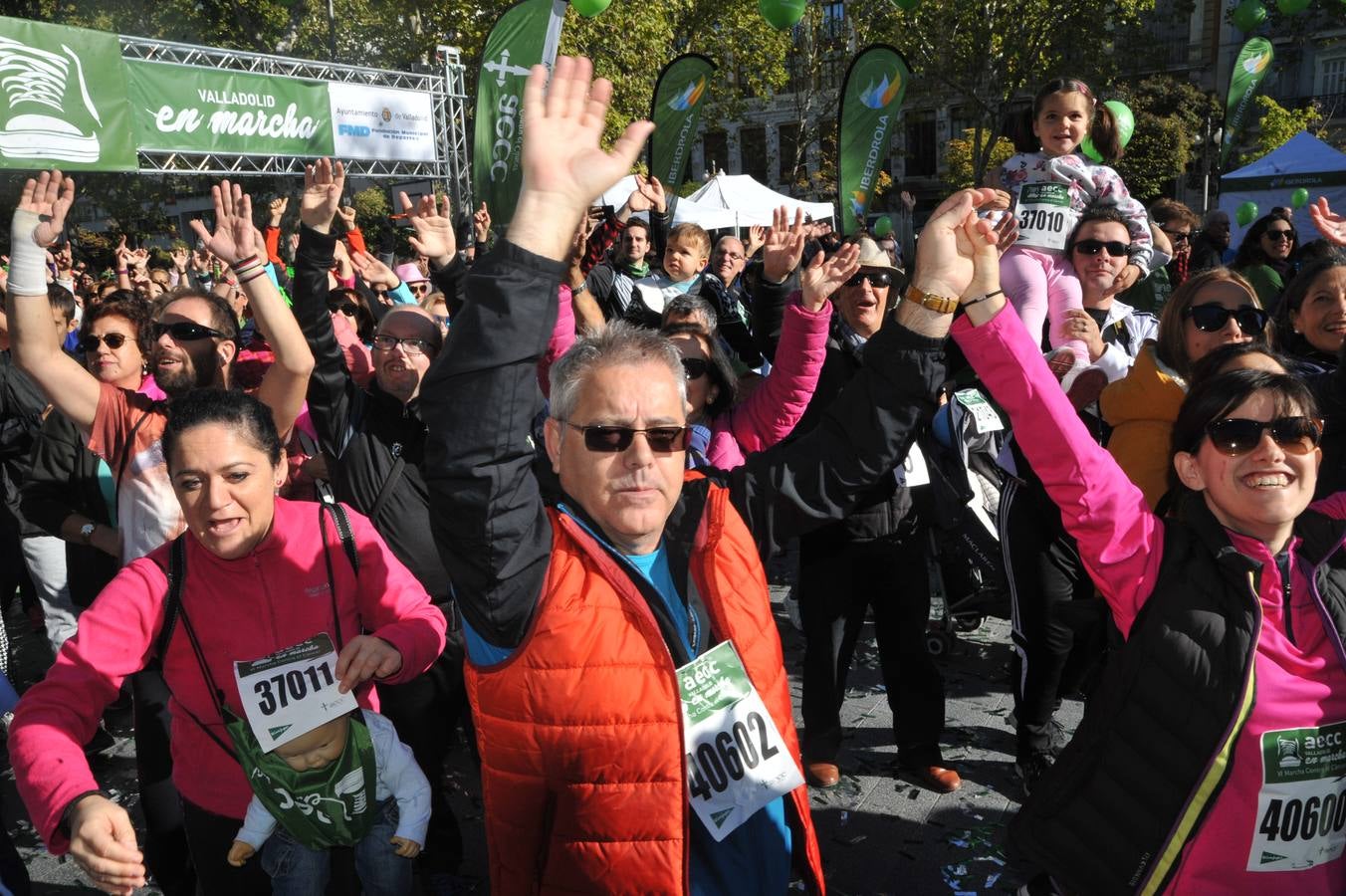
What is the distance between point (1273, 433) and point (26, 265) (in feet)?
12.3

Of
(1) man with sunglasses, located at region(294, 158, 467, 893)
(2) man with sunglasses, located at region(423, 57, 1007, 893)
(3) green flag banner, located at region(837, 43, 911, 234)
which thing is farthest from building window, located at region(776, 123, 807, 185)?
(2) man with sunglasses, located at region(423, 57, 1007, 893)

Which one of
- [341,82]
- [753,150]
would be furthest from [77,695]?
[753,150]

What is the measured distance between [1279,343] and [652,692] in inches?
131

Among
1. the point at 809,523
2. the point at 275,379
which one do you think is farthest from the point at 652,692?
the point at 275,379

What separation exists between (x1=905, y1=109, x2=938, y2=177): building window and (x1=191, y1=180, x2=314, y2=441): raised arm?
147 feet

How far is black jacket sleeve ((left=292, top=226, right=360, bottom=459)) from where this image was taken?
3.44 metres

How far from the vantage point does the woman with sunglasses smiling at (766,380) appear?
3.39 m

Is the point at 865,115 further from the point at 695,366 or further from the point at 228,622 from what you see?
the point at 228,622

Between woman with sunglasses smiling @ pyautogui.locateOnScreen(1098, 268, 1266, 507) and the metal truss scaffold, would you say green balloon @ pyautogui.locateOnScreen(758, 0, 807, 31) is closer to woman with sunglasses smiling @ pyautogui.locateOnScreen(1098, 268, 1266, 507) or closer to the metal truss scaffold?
woman with sunglasses smiling @ pyautogui.locateOnScreen(1098, 268, 1266, 507)

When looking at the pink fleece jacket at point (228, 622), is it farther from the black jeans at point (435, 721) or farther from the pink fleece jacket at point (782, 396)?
the pink fleece jacket at point (782, 396)

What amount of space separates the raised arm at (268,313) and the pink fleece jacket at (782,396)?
1.36m

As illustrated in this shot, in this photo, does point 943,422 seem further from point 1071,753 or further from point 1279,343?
point 1071,753

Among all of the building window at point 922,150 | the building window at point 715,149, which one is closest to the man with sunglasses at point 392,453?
the building window at point 922,150

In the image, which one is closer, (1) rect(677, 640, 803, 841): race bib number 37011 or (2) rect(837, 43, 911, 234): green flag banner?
(1) rect(677, 640, 803, 841): race bib number 37011
